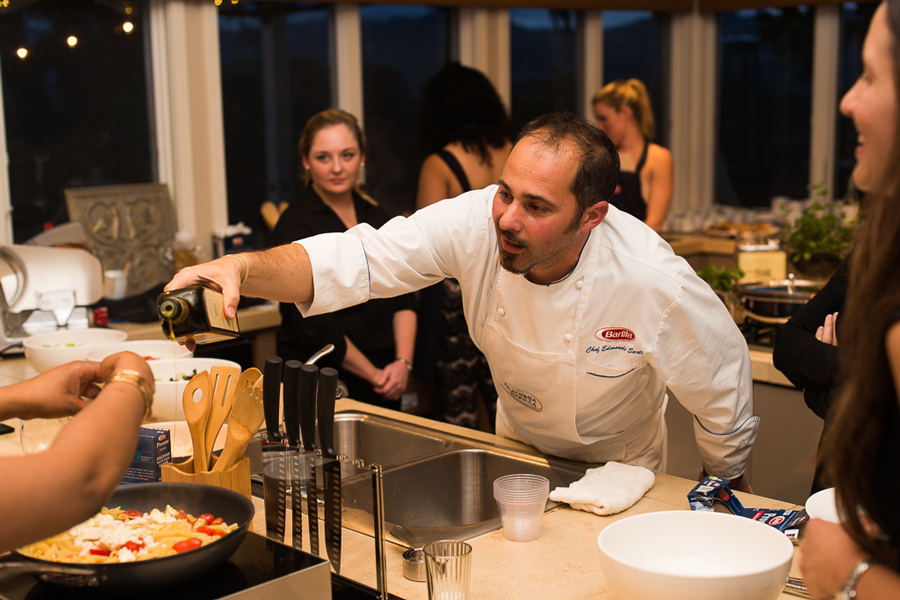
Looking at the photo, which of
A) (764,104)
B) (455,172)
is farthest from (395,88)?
(764,104)

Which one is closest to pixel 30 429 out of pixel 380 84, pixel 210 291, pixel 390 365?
pixel 210 291

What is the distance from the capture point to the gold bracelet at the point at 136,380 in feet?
2.94

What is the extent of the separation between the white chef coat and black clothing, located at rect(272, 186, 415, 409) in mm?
778

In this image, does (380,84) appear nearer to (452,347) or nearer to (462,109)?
(462,109)

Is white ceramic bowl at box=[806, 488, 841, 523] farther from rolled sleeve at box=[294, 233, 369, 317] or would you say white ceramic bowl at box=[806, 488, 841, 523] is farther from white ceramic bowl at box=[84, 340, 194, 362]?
white ceramic bowl at box=[84, 340, 194, 362]

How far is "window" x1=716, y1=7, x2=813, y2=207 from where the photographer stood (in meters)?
4.96

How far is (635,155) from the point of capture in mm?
3859

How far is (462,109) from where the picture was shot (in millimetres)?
3020

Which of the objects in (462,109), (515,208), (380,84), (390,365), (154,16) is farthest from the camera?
(380,84)

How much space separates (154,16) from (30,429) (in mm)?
2652

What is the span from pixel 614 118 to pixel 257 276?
2699mm

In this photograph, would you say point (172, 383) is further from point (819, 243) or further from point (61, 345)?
point (819, 243)

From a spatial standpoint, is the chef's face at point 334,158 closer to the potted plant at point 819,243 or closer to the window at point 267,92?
the window at point 267,92

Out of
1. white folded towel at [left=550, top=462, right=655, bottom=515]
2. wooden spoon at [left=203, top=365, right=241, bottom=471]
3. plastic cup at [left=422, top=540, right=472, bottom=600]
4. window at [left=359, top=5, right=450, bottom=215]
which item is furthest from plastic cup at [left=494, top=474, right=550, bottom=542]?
window at [left=359, top=5, right=450, bottom=215]
